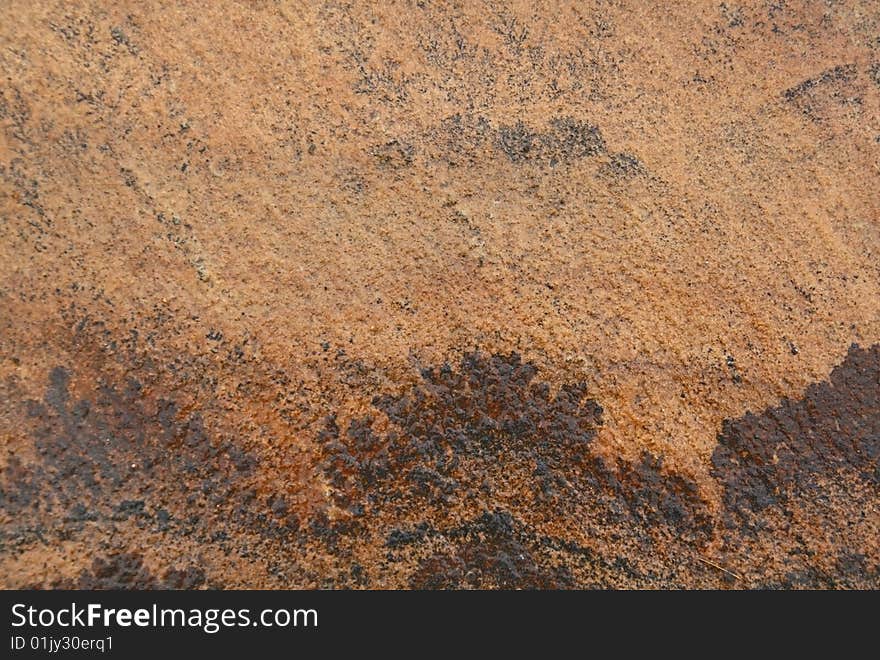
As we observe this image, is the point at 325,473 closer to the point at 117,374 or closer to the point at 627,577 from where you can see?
the point at 117,374

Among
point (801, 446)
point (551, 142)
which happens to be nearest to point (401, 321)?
point (551, 142)

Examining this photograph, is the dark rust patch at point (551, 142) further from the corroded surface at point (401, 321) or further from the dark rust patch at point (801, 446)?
the dark rust patch at point (801, 446)

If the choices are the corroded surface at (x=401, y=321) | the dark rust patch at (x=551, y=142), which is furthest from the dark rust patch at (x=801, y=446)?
the dark rust patch at (x=551, y=142)

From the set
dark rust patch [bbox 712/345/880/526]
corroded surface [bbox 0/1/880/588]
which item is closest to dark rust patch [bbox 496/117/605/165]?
corroded surface [bbox 0/1/880/588]

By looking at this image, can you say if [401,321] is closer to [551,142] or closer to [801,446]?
[551,142]

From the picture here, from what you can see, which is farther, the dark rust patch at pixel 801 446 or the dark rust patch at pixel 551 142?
the dark rust patch at pixel 551 142

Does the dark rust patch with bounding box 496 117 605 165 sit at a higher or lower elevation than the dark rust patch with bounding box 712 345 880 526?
higher

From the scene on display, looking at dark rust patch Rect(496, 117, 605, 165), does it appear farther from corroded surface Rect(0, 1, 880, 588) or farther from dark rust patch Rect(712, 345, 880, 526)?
dark rust patch Rect(712, 345, 880, 526)

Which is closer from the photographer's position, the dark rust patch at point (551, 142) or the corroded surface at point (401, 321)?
the corroded surface at point (401, 321)

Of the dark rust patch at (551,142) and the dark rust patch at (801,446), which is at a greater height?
the dark rust patch at (551,142)
